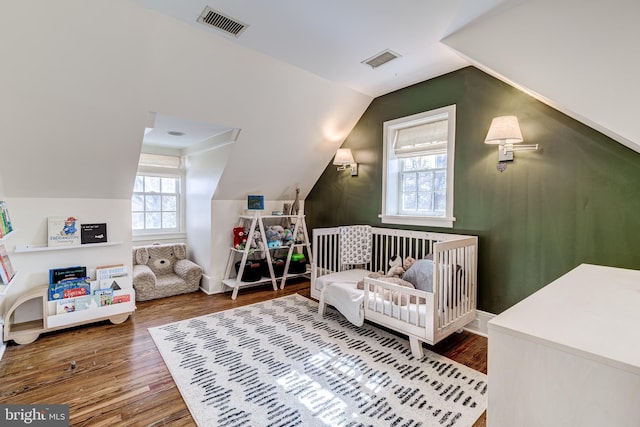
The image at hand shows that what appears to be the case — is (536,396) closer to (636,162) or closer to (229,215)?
(636,162)

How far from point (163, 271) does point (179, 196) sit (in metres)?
1.21

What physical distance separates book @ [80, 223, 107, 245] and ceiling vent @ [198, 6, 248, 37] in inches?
92.3

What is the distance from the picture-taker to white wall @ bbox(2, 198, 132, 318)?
2711mm

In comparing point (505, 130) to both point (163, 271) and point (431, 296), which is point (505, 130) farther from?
point (163, 271)

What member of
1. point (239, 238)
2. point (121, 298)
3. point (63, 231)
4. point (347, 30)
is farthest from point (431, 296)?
point (63, 231)

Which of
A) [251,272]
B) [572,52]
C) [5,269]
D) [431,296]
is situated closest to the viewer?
[572,52]

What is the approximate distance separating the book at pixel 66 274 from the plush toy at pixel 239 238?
5.32 feet

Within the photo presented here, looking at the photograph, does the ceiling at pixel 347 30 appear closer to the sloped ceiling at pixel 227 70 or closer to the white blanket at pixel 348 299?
the sloped ceiling at pixel 227 70

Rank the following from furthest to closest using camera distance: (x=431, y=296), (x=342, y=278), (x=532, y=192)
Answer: (x=342, y=278)
(x=532, y=192)
(x=431, y=296)

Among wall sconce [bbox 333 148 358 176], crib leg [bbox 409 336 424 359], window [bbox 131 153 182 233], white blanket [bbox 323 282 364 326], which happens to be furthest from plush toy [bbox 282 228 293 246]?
crib leg [bbox 409 336 424 359]

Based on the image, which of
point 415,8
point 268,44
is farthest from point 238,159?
point 415,8

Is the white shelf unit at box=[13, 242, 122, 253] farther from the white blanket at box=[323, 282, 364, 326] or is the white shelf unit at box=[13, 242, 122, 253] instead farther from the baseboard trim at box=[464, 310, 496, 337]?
Answer: the baseboard trim at box=[464, 310, 496, 337]

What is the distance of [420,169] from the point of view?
3359 millimetres

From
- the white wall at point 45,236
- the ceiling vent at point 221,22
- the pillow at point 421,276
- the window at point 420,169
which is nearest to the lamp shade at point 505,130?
the window at point 420,169
